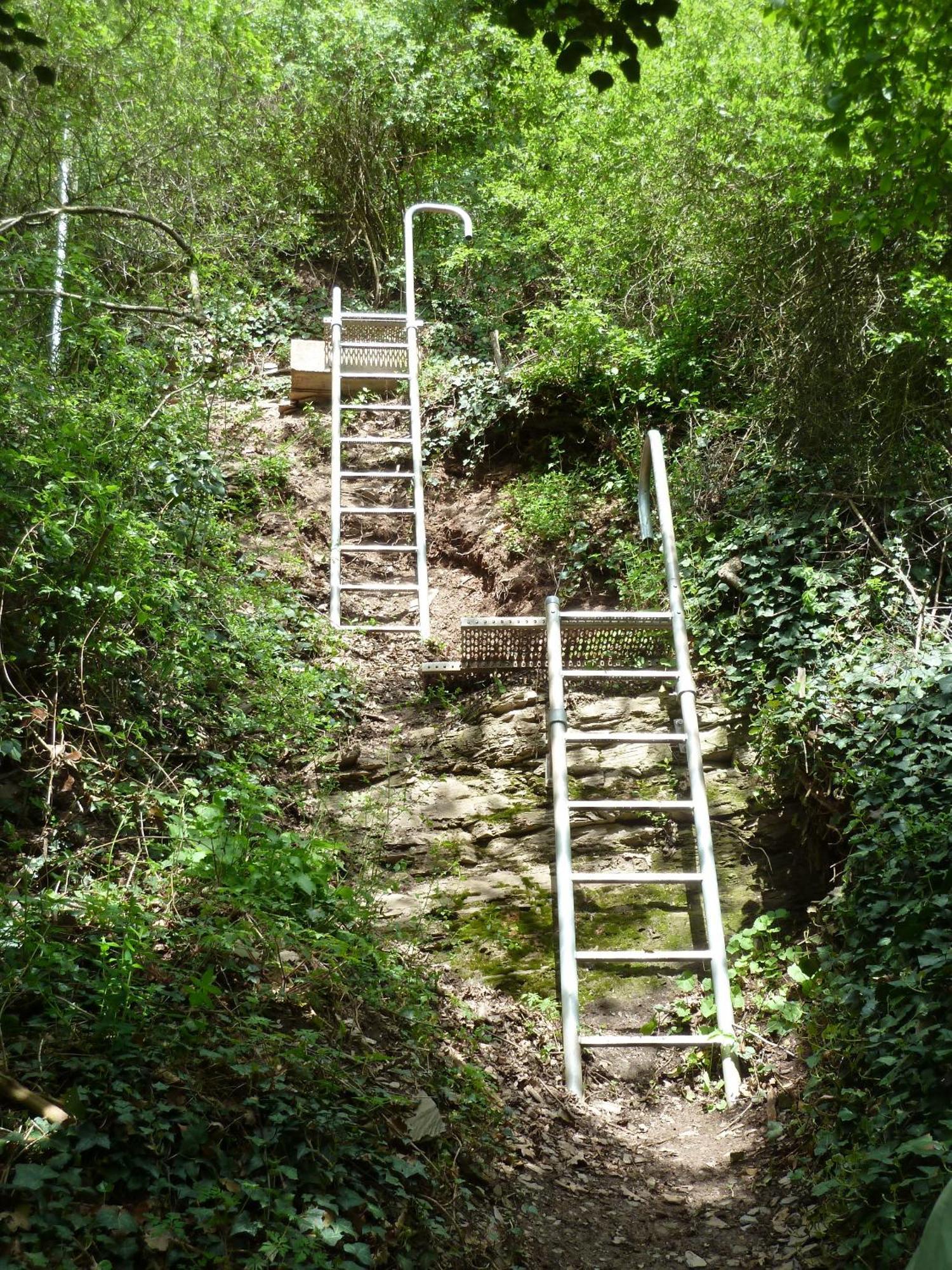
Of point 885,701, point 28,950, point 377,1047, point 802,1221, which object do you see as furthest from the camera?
point 885,701

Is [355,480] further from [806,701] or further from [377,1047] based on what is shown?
[377,1047]

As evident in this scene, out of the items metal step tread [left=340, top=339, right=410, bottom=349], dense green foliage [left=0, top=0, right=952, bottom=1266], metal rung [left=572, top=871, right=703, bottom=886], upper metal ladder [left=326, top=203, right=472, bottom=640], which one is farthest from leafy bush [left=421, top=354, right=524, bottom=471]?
metal rung [left=572, top=871, right=703, bottom=886]

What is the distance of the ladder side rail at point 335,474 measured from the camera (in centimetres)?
552

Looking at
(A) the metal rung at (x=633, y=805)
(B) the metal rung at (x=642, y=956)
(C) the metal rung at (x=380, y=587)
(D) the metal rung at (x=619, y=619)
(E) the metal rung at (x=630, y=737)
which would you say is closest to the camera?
(B) the metal rung at (x=642, y=956)

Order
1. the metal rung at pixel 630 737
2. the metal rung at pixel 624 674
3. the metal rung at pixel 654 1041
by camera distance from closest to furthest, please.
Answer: the metal rung at pixel 654 1041 < the metal rung at pixel 630 737 < the metal rung at pixel 624 674

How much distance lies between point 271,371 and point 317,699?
13.7 feet

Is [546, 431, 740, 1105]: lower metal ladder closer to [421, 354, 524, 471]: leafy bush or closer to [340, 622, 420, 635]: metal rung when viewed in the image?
[340, 622, 420, 635]: metal rung

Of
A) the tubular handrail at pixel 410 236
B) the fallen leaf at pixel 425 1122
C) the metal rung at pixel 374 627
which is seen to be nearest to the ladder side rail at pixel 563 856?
the fallen leaf at pixel 425 1122

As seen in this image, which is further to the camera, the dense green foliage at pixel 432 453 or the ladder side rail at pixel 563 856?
the ladder side rail at pixel 563 856

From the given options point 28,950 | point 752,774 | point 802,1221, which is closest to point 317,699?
point 752,774

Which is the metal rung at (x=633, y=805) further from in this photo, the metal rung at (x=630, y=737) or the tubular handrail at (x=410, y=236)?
the tubular handrail at (x=410, y=236)

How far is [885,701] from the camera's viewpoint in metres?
3.56

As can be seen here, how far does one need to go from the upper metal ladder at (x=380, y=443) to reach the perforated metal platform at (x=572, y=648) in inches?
25.7

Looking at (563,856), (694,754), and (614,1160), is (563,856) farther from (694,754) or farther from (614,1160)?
(614,1160)
